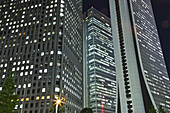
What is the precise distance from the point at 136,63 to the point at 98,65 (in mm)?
53471

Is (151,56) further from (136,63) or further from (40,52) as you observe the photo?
(40,52)

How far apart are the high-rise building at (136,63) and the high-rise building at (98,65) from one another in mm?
37923

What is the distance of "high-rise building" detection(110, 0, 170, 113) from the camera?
105 meters

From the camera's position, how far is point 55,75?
78062 millimetres

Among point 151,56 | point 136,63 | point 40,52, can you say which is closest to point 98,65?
point 151,56

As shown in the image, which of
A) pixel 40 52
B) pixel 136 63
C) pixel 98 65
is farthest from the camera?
→ pixel 98 65

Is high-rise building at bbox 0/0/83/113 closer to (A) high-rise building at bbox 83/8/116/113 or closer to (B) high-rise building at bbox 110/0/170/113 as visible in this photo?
(B) high-rise building at bbox 110/0/170/113

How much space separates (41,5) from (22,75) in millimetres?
43582

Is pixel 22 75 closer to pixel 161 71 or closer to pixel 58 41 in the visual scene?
pixel 58 41

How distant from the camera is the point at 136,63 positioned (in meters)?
112

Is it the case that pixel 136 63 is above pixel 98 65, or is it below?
below

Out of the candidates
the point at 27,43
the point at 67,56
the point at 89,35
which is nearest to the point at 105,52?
the point at 89,35

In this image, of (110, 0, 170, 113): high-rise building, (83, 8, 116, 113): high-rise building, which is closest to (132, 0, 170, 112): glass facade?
(110, 0, 170, 113): high-rise building

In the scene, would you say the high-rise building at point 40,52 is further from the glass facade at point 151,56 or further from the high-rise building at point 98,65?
the glass facade at point 151,56
